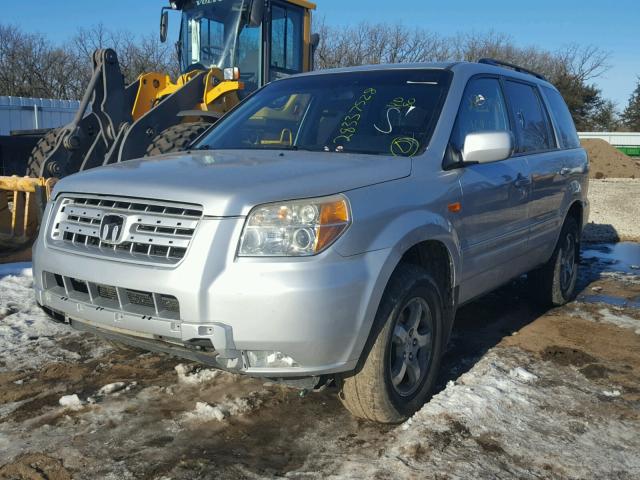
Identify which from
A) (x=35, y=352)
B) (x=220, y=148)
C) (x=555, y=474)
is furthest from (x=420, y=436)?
(x=35, y=352)

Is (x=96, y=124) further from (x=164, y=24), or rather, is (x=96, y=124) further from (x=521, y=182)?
(x=521, y=182)

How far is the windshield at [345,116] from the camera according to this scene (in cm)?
388

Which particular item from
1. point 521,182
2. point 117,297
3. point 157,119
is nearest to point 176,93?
point 157,119

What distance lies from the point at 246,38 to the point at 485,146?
5.64 meters

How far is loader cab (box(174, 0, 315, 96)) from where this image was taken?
28.1ft

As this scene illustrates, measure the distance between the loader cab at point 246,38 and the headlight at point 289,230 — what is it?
580cm

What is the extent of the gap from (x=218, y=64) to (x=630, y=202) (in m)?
8.95

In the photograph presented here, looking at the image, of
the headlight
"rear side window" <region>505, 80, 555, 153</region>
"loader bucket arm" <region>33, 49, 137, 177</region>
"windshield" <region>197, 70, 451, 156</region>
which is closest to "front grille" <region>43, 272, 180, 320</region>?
the headlight

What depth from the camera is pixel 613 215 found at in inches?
460

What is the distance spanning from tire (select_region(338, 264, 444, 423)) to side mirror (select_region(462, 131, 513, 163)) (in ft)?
2.62

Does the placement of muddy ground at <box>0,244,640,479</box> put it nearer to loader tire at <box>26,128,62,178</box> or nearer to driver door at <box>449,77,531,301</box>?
driver door at <box>449,77,531,301</box>

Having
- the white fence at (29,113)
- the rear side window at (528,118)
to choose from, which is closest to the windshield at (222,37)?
the rear side window at (528,118)

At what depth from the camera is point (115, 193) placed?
3.15m

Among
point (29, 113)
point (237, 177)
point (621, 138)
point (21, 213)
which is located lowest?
point (21, 213)
